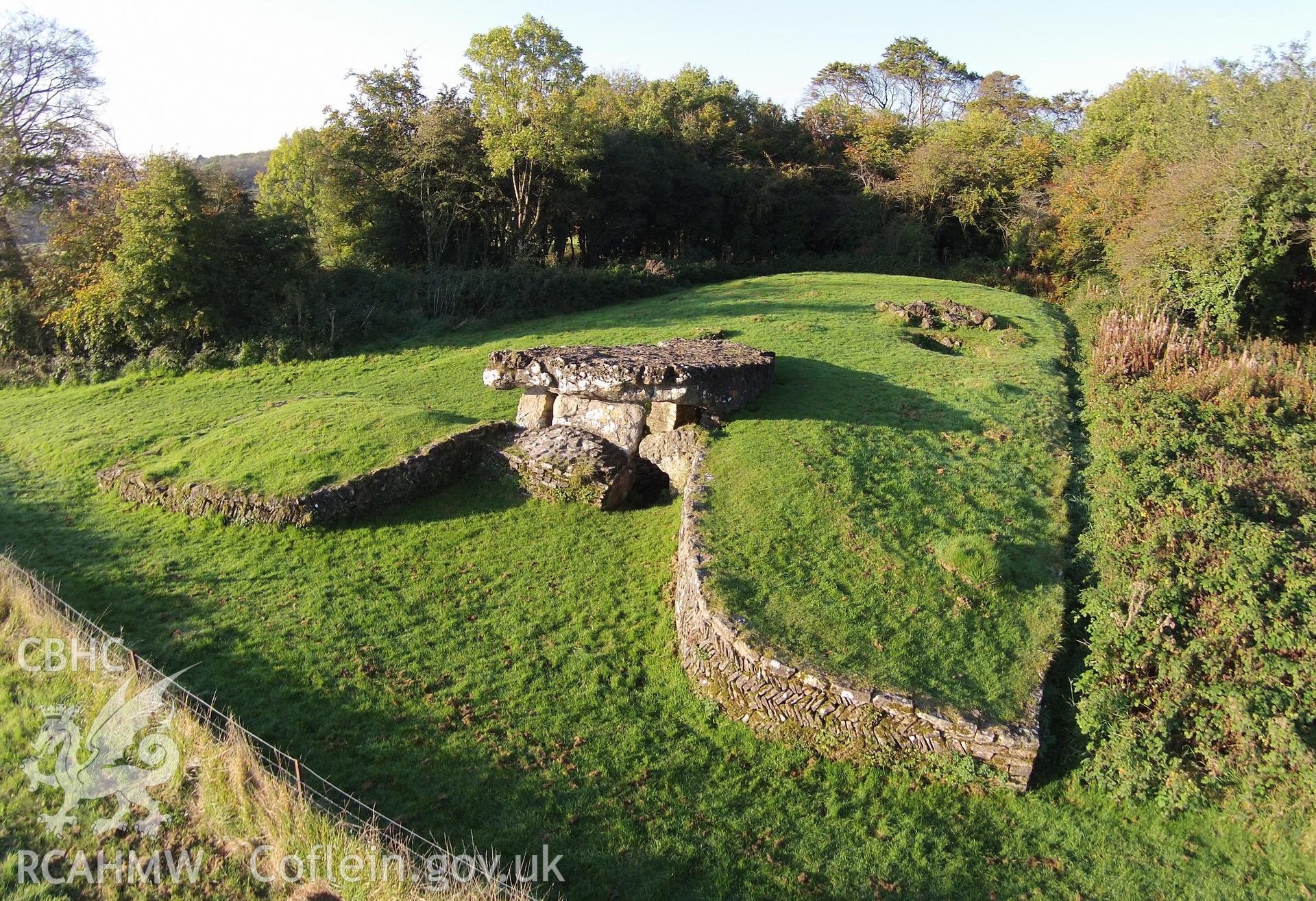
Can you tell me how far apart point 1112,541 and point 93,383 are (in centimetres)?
2700

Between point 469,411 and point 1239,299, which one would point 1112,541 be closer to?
point 469,411

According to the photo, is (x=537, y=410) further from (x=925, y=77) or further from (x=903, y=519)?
(x=925, y=77)

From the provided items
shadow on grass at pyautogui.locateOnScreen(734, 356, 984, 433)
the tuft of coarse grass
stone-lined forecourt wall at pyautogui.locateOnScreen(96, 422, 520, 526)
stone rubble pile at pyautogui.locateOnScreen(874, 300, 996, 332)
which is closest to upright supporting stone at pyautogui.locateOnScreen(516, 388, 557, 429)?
stone-lined forecourt wall at pyautogui.locateOnScreen(96, 422, 520, 526)

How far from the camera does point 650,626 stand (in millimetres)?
10234

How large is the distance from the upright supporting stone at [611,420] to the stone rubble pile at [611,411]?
1cm

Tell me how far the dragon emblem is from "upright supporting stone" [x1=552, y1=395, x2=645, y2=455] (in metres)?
7.76

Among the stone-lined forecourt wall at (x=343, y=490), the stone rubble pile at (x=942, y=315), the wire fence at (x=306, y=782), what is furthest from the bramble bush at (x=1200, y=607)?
the stone-lined forecourt wall at (x=343, y=490)

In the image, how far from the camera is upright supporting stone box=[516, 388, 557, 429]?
1456 centimetres

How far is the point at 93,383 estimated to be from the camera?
891 inches

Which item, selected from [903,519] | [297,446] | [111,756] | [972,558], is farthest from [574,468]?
[111,756]

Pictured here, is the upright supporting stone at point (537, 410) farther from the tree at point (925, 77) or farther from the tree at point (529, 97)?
the tree at point (925, 77)

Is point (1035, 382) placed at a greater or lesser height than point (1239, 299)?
lesser

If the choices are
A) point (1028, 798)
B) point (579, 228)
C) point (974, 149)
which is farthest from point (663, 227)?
point (1028, 798)

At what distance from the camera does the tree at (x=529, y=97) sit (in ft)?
92.9
